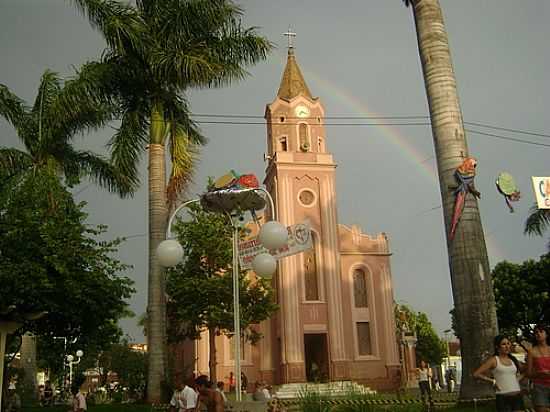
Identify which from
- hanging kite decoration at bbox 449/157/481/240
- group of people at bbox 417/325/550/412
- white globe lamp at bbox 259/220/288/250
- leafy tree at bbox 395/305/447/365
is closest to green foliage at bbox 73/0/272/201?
white globe lamp at bbox 259/220/288/250

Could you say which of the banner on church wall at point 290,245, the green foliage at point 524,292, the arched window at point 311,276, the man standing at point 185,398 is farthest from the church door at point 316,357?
the man standing at point 185,398

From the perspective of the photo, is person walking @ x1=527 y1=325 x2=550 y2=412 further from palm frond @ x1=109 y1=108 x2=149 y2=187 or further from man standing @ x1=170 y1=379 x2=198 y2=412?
palm frond @ x1=109 y1=108 x2=149 y2=187

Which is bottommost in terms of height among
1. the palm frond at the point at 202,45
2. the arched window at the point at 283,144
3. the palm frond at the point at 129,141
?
the palm frond at the point at 129,141

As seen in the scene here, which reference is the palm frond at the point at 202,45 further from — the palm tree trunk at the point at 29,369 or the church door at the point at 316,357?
the church door at the point at 316,357

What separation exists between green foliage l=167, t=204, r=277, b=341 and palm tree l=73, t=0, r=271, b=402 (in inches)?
322

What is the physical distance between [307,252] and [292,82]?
37.0 ft

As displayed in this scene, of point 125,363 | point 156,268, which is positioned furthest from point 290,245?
point 125,363

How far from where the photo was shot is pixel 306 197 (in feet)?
116

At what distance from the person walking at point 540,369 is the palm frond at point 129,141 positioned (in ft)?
45.9

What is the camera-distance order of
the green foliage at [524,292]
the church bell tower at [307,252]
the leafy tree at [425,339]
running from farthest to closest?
the leafy tree at [425,339] < the church bell tower at [307,252] < the green foliage at [524,292]

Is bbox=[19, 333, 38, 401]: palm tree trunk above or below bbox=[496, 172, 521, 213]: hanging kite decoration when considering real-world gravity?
below

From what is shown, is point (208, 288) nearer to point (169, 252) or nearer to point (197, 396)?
point (169, 252)

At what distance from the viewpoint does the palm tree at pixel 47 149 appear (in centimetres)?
2045

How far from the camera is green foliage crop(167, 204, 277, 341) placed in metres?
26.5
